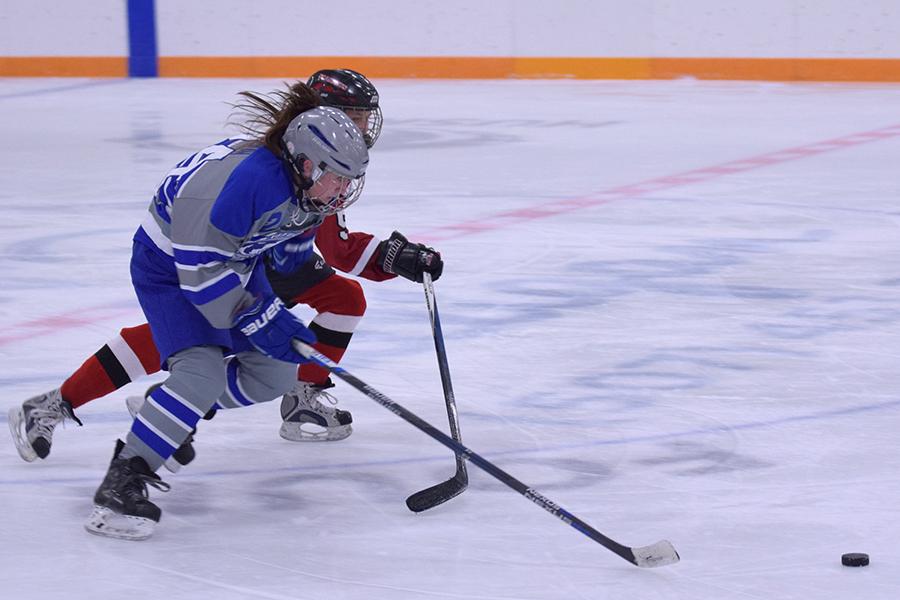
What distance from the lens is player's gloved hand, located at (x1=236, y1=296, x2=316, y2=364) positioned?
241 cm

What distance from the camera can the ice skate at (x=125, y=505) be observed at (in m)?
2.39

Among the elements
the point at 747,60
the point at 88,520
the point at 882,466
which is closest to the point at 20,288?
the point at 88,520

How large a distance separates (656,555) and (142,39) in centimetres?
1150

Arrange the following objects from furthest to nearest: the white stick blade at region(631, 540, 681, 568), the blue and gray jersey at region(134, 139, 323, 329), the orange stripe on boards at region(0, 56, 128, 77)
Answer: the orange stripe on boards at region(0, 56, 128, 77), the blue and gray jersey at region(134, 139, 323, 329), the white stick blade at region(631, 540, 681, 568)

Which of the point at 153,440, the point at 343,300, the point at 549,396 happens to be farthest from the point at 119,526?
the point at 549,396

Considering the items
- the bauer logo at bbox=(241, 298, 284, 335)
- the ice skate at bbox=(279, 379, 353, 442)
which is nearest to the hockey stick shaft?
the ice skate at bbox=(279, 379, 353, 442)

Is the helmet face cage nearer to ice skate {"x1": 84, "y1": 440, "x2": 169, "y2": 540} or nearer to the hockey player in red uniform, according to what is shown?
the hockey player in red uniform

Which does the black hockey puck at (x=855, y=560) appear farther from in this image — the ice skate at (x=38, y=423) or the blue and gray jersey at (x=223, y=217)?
the ice skate at (x=38, y=423)

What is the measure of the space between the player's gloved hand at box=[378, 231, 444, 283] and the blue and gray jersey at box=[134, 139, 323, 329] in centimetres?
42

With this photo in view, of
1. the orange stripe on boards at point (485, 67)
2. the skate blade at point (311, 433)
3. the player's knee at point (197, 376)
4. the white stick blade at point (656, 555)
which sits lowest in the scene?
the orange stripe on boards at point (485, 67)

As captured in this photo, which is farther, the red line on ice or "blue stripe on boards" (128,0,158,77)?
"blue stripe on boards" (128,0,158,77)

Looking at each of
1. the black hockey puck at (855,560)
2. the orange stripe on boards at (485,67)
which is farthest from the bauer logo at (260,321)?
the orange stripe on boards at (485,67)

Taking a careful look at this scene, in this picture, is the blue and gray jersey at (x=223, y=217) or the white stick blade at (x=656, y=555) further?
the blue and gray jersey at (x=223, y=217)

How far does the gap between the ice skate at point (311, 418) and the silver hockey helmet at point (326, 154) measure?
65 cm
